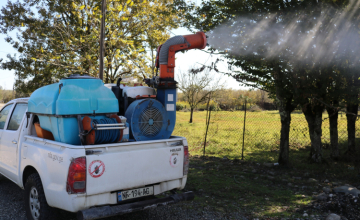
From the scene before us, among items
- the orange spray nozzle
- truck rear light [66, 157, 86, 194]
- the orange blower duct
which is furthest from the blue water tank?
the orange spray nozzle

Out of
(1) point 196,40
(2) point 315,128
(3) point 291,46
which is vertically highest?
(3) point 291,46

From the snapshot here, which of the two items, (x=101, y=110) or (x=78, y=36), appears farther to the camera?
(x=78, y=36)

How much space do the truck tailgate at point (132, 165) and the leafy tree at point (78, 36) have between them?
12442 millimetres

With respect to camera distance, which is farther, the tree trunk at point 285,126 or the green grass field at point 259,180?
the tree trunk at point 285,126

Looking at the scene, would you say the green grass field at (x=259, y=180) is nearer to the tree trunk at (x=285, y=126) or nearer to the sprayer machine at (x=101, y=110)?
the tree trunk at (x=285, y=126)

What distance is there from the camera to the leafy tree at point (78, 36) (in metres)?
15.6

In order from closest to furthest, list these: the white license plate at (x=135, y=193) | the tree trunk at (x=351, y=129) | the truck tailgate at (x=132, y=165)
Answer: the truck tailgate at (x=132, y=165)
the white license plate at (x=135, y=193)
the tree trunk at (x=351, y=129)

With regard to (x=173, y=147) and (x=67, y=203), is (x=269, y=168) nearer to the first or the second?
(x=173, y=147)

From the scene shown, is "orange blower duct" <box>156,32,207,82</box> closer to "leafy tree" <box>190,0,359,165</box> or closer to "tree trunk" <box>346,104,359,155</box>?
"leafy tree" <box>190,0,359,165</box>

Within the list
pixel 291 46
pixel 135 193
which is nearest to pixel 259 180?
pixel 291 46

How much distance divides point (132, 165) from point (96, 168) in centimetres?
47

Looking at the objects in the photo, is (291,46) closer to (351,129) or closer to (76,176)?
(351,129)

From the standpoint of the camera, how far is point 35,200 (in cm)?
379

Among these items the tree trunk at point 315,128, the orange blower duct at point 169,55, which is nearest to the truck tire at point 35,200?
the orange blower duct at point 169,55
